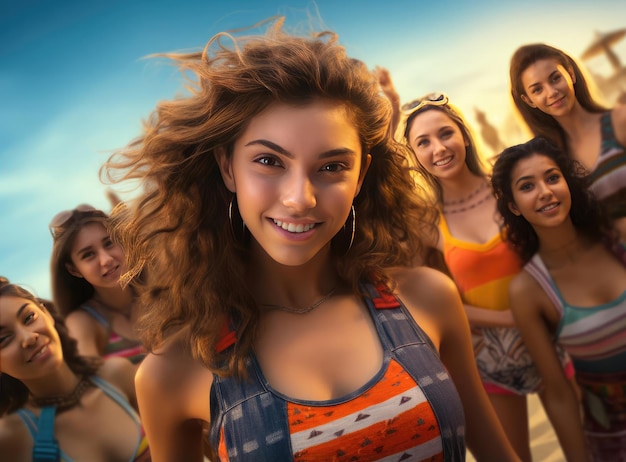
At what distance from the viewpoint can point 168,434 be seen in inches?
37.5

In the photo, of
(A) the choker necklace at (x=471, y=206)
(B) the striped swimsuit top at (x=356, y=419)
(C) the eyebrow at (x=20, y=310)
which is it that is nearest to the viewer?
(B) the striped swimsuit top at (x=356, y=419)

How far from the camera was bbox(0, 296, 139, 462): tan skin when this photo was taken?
1.04m

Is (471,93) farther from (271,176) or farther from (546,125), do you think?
(271,176)

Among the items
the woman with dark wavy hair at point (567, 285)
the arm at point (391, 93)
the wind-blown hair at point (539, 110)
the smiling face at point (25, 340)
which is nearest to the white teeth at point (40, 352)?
the smiling face at point (25, 340)

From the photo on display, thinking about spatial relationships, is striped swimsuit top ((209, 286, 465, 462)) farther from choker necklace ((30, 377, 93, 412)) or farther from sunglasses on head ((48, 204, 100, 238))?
sunglasses on head ((48, 204, 100, 238))

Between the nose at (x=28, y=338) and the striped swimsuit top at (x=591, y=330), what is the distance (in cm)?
96

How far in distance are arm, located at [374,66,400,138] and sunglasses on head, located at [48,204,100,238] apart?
67cm

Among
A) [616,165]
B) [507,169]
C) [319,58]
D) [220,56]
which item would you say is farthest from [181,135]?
[616,165]

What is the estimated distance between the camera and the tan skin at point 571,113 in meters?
1.11

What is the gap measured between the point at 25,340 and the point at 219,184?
459 millimetres

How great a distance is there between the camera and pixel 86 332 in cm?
126

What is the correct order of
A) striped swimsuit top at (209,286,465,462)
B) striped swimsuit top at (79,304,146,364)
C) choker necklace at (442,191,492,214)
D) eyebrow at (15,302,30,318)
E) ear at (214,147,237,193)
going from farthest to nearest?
striped swimsuit top at (79,304,146,364)
choker necklace at (442,191,492,214)
eyebrow at (15,302,30,318)
ear at (214,147,237,193)
striped swimsuit top at (209,286,465,462)

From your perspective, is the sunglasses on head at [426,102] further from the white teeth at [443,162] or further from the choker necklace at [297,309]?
the choker necklace at [297,309]

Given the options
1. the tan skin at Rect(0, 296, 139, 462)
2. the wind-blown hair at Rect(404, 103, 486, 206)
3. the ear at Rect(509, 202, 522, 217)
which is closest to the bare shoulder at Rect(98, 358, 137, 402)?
the tan skin at Rect(0, 296, 139, 462)
